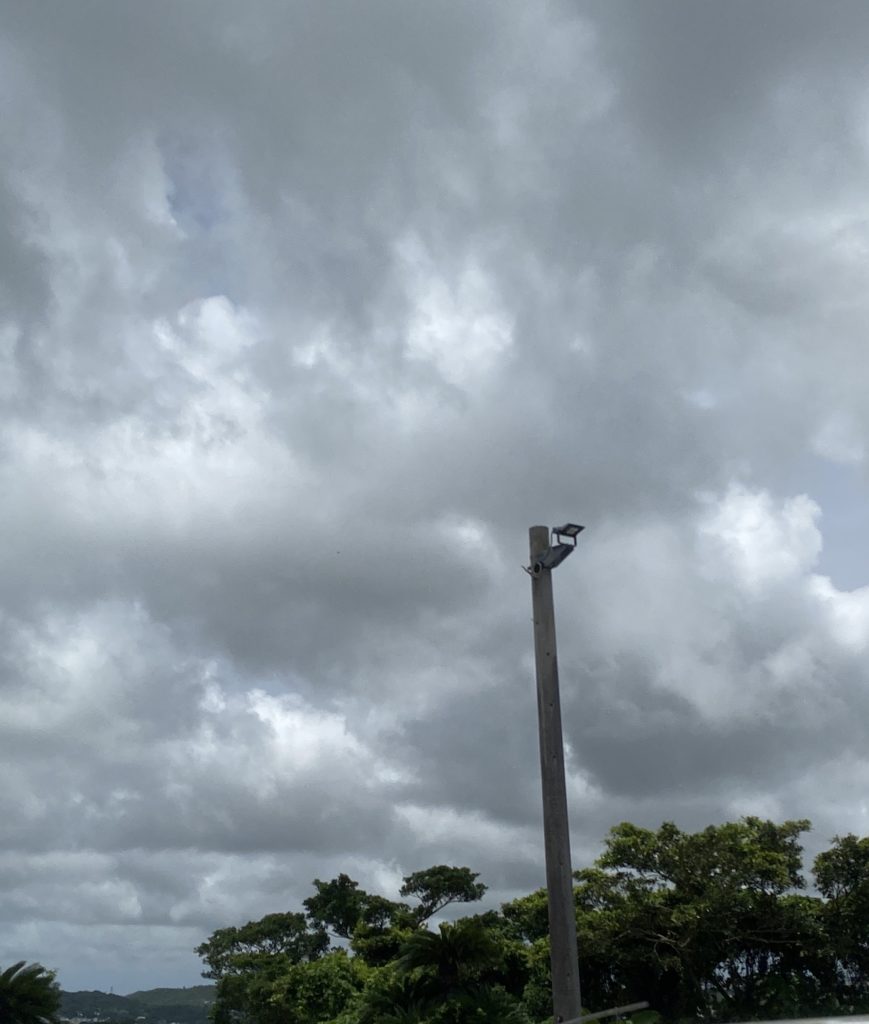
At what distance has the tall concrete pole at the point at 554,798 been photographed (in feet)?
27.2

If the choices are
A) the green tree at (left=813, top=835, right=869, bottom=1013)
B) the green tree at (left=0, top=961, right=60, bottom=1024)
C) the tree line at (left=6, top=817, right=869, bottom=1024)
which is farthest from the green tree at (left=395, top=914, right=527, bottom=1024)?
the green tree at (left=0, top=961, right=60, bottom=1024)

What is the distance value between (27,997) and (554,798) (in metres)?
37.5

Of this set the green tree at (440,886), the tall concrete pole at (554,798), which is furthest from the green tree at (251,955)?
the tall concrete pole at (554,798)

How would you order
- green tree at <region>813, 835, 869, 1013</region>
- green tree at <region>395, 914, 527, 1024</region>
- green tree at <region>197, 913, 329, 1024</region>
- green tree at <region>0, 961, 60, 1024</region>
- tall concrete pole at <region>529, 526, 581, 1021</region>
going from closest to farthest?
tall concrete pole at <region>529, 526, 581, 1021</region> < green tree at <region>395, 914, 527, 1024</region> < green tree at <region>813, 835, 869, 1013</region> < green tree at <region>0, 961, 60, 1024</region> < green tree at <region>197, 913, 329, 1024</region>

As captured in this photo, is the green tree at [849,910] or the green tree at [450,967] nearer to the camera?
the green tree at [450,967]

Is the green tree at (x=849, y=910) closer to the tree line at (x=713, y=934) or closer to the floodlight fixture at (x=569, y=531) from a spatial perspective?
the tree line at (x=713, y=934)

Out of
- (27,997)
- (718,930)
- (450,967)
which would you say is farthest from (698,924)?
(27,997)

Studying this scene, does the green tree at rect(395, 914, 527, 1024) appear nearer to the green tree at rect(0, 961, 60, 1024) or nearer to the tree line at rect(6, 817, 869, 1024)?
the tree line at rect(6, 817, 869, 1024)

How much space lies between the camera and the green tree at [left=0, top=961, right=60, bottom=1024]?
38.5 m

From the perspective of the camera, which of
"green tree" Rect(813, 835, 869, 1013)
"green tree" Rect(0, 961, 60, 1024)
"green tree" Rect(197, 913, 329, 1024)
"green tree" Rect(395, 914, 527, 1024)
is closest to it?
"green tree" Rect(395, 914, 527, 1024)

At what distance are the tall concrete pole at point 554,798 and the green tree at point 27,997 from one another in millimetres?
36897

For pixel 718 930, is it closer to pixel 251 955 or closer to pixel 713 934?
pixel 713 934

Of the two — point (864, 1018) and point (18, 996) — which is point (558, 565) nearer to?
point (864, 1018)

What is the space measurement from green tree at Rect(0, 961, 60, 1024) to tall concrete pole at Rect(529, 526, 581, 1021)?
121 ft
